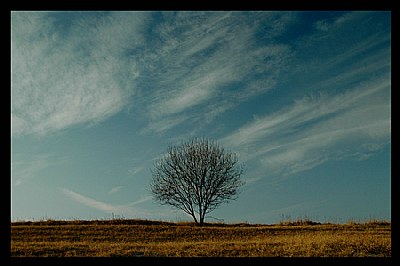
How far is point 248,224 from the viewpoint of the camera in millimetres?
23578

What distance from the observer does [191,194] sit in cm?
2652

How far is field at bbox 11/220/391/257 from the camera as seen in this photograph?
12782 millimetres

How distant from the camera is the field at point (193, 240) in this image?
41.9ft

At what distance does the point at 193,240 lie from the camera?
17.4 m

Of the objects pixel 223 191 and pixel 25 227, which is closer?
pixel 25 227
